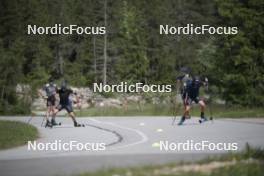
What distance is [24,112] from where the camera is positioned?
34281 millimetres

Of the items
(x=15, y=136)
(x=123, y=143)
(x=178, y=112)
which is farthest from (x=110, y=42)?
(x=123, y=143)

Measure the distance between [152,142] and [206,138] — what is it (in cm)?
143

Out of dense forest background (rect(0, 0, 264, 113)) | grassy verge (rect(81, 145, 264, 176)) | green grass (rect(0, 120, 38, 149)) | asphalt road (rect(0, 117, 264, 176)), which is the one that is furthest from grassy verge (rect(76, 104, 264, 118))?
grassy verge (rect(81, 145, 264, 176))

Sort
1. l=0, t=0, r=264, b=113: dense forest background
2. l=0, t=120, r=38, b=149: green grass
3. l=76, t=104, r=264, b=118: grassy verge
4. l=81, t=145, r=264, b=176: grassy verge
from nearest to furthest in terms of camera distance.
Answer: l=81, t=145, r=264, b=176: grassy verge, l=0, t=120, r=38, b=149: green grass, l=76, t=104, r=264, b=118: grassy verge, l=0, t=0, r=264, b=113: dense forest background

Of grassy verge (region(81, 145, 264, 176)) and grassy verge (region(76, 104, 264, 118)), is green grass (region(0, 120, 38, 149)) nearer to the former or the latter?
grassy verge (region(81, 145, 264, 176))

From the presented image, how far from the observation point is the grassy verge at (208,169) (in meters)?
9.92

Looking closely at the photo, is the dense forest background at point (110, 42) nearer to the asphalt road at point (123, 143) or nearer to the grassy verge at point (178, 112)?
the grassy verge at point (178, 112)

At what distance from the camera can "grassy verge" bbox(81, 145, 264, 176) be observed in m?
9.92

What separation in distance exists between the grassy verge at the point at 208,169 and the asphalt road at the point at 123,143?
0.80 metres

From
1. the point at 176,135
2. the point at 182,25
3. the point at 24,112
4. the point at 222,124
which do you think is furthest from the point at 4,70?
the point at 182,25

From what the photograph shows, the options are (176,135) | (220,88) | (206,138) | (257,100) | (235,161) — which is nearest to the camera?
(235,161)

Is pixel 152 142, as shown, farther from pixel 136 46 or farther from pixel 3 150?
pixel 136 46

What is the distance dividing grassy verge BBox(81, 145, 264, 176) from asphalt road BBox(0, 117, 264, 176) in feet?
2.62

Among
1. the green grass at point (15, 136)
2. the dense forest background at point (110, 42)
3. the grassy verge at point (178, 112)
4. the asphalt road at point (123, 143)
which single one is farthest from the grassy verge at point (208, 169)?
the dense forest background at point (110, 42)
